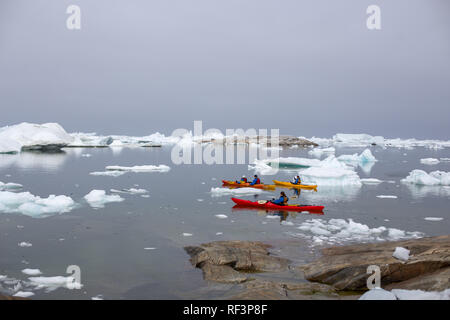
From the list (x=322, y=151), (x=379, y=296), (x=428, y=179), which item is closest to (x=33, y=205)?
(x=379, y=296)

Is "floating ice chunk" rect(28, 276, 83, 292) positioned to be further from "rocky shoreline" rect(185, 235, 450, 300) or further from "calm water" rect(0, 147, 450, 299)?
"rocky shoreline" rect(185, 235, 450, 300)

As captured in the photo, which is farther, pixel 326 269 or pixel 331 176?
pixel 331 176

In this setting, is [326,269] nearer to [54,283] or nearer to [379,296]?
[379,296]

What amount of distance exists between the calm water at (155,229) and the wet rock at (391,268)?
1.37 metres

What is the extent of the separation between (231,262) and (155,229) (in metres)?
5.25

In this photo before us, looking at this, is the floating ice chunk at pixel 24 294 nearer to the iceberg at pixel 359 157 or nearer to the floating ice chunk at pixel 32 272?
the floating ice chunk at pixel 32 272

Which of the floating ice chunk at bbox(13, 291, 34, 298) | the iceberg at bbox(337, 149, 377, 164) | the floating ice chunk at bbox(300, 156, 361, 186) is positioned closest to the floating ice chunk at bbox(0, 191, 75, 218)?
the floating ice chunk at bbox(13, 291, 34, 298)

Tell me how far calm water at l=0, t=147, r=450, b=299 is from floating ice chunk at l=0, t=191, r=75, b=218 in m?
0.63

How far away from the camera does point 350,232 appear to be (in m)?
13.5

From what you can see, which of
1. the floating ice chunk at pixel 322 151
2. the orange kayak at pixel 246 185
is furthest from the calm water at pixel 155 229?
the floating ice chunk at pixel 322 151

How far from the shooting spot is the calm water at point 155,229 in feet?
28.9

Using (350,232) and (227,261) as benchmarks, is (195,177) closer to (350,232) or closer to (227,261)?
(350,232)

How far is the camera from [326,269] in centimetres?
883
